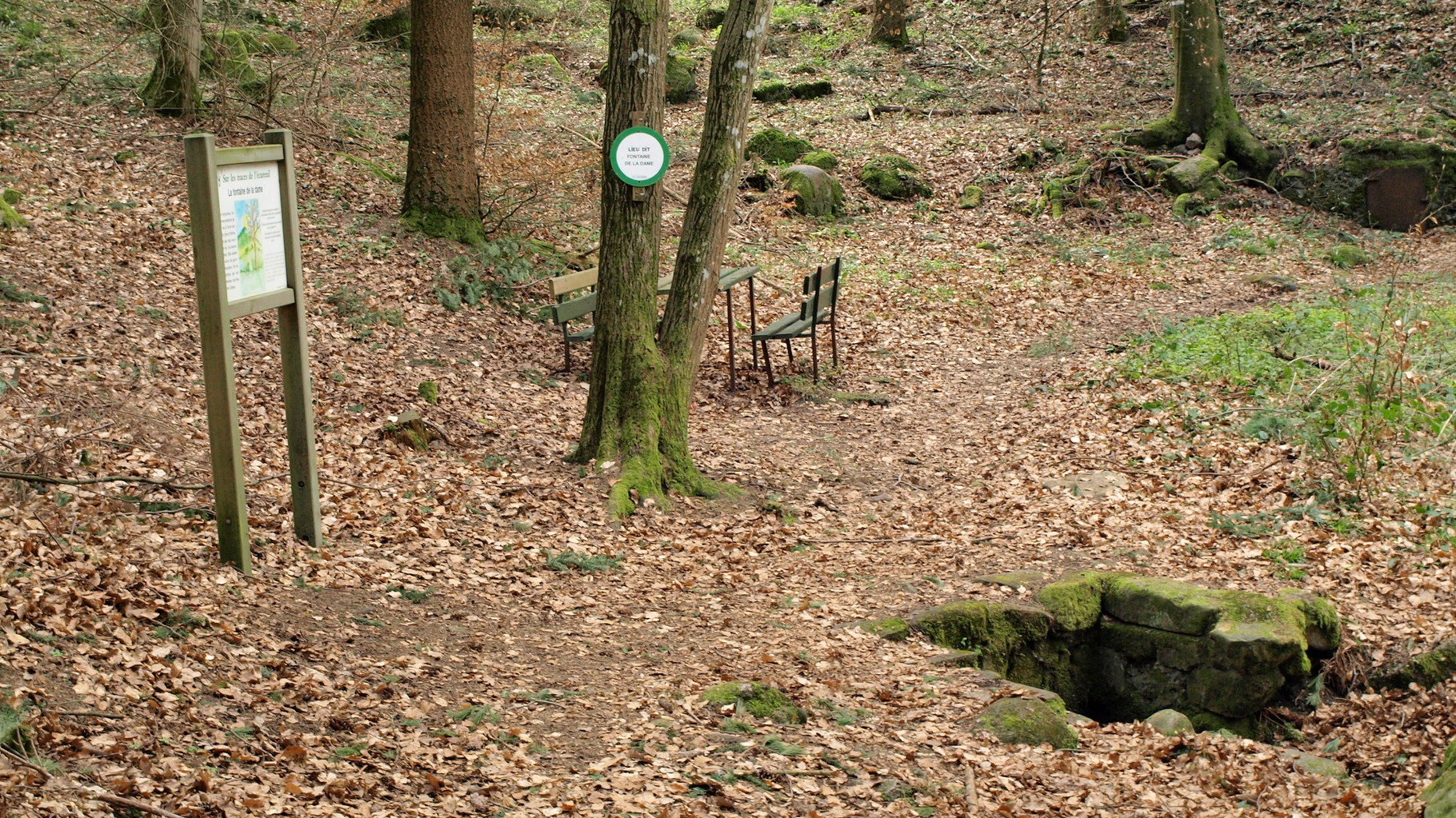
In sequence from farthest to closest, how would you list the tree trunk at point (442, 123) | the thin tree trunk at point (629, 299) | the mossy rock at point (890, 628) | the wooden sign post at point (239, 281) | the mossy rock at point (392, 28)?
the mossy rock at point (392, 28) < the tree trunk at point (442, 123) < the thin tree trunk at point (629, 299) < the mossy rock at point (890, 628) < the wooden sign post at point (239, 281)

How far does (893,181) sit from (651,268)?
10.8m

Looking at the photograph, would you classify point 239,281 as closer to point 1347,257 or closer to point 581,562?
point 581,562

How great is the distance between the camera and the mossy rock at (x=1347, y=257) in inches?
573

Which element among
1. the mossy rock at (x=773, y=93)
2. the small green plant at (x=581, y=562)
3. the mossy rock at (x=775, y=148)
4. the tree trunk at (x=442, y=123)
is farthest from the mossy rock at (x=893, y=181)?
the small green plant at (x=581, y=562)

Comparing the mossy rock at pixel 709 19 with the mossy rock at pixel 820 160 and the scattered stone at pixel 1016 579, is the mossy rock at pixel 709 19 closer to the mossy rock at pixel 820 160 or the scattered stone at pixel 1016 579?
the mossy rock at pixel 820 160

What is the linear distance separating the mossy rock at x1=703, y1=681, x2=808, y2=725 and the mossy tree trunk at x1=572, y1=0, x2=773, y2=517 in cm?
255

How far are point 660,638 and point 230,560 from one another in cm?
216

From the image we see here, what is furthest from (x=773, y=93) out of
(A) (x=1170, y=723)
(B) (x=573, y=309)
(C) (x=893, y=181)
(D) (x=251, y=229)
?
Result: (A) (x=1170, y=723)

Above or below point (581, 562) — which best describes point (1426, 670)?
below

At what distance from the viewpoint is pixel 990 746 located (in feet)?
15.8

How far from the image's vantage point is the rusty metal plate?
52.7 feet

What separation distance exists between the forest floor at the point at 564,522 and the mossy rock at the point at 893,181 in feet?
8.26

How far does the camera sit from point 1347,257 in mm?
14664

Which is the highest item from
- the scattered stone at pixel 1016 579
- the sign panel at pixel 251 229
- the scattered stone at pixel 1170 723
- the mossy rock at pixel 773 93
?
the mossy rock at pixel 773 93
